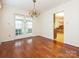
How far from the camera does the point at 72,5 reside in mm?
4484

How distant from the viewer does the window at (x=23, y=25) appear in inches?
267

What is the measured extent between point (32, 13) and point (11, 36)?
2.91 metres

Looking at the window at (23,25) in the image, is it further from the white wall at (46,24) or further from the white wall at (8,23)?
the white wall at (46,24)

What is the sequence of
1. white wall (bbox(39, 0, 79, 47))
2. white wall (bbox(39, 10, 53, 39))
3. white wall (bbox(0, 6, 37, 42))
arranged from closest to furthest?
white wall (bbox(39, 0, 79, 47))
white wall (bbox(0, 6, 37, 42))
white wall (bbox(39, 10, 53, 39))

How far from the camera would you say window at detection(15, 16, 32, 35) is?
6.78 meters

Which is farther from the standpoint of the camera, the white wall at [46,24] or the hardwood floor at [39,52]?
the white wall at [46,24]

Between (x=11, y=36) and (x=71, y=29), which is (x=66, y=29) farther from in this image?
(x=11, y=36)

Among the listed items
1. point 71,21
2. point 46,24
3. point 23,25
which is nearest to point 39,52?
point 71,21

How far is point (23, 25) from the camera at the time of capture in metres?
7.32

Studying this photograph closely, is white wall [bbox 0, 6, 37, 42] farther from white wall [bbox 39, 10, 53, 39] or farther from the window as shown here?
white wall [bbox 39, 10, 53, 39]

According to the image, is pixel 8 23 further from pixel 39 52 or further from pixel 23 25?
pixel 39 52

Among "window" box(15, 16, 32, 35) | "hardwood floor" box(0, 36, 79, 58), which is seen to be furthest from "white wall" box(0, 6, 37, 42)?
"hardwood floor" box(0, 36, 79, 58)

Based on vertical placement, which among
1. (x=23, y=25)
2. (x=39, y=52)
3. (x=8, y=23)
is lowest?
(x=39, y=52)

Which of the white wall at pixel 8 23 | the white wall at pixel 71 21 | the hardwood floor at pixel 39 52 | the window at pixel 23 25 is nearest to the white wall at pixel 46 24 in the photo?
the white wall at pixel 71 21
